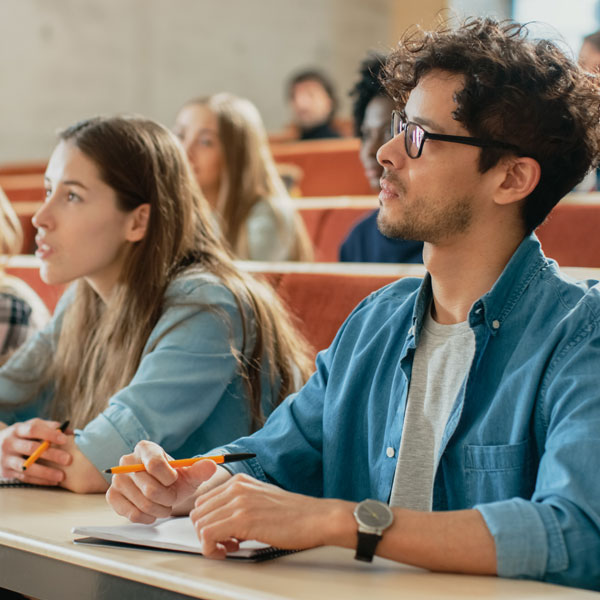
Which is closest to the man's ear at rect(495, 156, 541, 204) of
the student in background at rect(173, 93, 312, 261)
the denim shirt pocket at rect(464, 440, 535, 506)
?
the denim shirt pocket at rect(464, 440, 535, 506)

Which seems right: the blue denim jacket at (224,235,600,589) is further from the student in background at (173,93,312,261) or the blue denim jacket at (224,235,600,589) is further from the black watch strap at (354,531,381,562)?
the student in background at (173,93,312,261)

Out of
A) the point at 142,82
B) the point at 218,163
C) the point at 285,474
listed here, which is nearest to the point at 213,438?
the point at 285,474

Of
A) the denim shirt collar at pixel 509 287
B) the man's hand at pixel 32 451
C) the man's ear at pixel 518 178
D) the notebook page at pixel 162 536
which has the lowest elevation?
the man's hand at pixel 32 451

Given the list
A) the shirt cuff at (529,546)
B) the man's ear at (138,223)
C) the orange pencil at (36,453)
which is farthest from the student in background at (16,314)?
the shirt cuff at (529,546)

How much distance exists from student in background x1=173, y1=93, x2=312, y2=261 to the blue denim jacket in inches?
76.6

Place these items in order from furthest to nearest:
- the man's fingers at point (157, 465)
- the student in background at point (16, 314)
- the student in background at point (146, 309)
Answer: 1. the student in background at point (16, 314)
2. the student in background at point (146, 309)
3. the man's fingers at point (157, 465)

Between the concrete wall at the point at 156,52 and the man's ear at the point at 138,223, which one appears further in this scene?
the concrete wall at the point at 156,52

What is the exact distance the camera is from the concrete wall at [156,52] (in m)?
6.38

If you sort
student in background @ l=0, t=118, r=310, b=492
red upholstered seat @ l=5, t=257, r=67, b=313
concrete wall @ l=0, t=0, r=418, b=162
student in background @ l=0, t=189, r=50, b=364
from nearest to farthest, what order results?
student in background @ l=0, t=118, r=310, b=492 → student in background @ l=0, t=189, r=50, b=364 → red upholstered seat @ l=5, t=257, r=67, b=313 → concrete wall @ l=0, t=0, r=418, b=162

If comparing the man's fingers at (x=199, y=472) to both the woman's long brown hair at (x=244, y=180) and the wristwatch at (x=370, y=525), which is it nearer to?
the wristwatch at (x=370, y=525)

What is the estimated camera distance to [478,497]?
1.16 m

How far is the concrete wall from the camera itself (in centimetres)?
638

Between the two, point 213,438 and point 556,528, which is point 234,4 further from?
point 556,528

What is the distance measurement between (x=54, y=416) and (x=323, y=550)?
94cm
